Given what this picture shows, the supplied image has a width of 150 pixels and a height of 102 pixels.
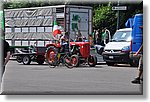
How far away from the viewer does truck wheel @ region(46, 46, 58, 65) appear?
17.8m

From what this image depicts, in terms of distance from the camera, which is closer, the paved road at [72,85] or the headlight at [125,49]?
the paved road at [72,85]

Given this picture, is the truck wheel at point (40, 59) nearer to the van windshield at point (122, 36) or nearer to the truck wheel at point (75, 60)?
the truck wheel at point (75, 60)

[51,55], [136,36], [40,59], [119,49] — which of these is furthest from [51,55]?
[136,36]

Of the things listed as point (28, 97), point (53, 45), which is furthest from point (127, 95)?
point (53, 45)

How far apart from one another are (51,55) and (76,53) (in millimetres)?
1122

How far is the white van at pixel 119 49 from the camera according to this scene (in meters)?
18.0

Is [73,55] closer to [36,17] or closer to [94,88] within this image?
[36,17]

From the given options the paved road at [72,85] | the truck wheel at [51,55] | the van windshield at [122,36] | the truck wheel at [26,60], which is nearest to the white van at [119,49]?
the van windshield at [122,36]

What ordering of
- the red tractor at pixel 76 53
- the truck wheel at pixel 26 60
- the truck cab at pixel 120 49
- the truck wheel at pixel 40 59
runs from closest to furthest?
the red tractor at pixel 76 53
the truck cab at pixel 120 49
the truck wheel at pixel 26 60
the truck wheel at pixel 40 59

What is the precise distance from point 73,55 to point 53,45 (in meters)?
1.42

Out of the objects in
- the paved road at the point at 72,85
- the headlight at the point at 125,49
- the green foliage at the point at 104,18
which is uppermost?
the green foliage at the point at 104,18

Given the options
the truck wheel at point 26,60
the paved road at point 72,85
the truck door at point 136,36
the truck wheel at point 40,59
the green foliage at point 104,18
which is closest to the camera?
the paved road at point 72,85

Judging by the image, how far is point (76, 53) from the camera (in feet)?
57.9

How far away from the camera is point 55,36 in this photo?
1956 centimetres
